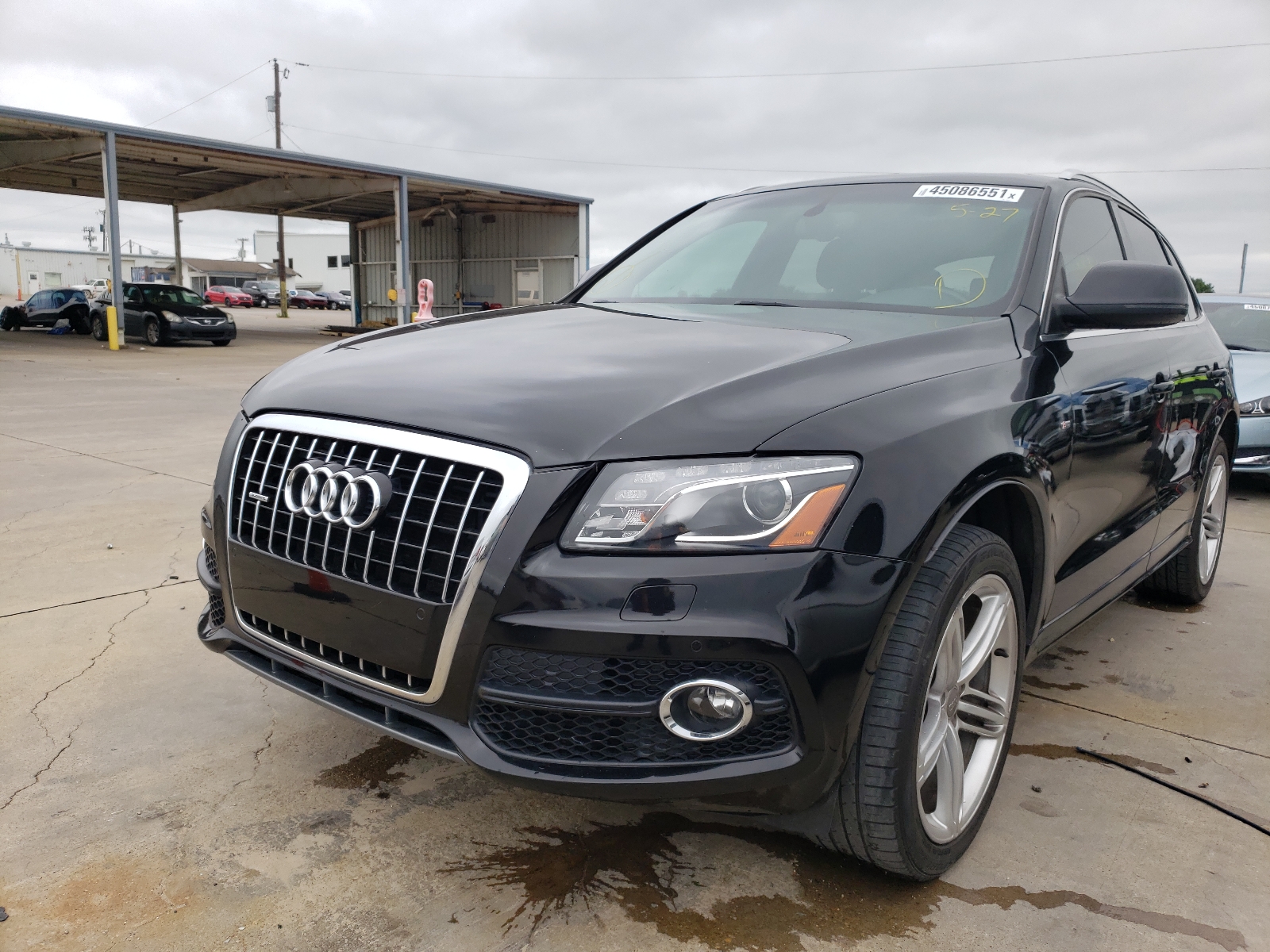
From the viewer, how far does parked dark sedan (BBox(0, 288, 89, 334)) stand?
86.3 ft

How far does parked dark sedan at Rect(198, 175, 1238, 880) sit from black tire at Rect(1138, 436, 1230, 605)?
164 cm

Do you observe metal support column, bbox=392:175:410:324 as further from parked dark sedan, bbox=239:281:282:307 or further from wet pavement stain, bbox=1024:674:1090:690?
parked dark sedan, bbox=239:281:282:307

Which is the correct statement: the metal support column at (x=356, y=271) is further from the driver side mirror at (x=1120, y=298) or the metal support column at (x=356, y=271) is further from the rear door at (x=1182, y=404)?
the driver side mirror at (x=1120, y=298)

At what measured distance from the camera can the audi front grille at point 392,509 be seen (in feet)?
6.15

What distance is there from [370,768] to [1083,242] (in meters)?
2.67

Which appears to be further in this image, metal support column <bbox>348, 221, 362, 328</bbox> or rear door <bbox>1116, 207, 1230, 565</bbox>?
metal support column <bbox>348, 221, 362, 328</bbox>

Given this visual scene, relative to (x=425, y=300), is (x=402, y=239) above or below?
Result: above

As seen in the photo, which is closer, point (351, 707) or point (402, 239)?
point (351, 707)

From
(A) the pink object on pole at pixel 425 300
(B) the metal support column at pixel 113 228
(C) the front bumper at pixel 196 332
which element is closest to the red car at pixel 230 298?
(C) the front bumper at pixel 196 332

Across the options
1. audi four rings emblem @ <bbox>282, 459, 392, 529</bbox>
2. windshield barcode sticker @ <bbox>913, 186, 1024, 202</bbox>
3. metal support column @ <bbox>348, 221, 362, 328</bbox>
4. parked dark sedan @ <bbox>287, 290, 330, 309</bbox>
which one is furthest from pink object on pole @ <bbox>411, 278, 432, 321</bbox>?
parked dark sedan @ <bbox>287, 290, 330, 309</bbox>

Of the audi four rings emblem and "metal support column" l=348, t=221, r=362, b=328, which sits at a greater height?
"metal support column" l=348, t=221, r=362, b=328

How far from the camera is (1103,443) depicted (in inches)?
107

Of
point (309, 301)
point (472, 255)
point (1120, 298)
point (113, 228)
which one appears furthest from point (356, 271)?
point (1120, 298)

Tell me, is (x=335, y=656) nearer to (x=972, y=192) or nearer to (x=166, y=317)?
(x=972, y=192)
